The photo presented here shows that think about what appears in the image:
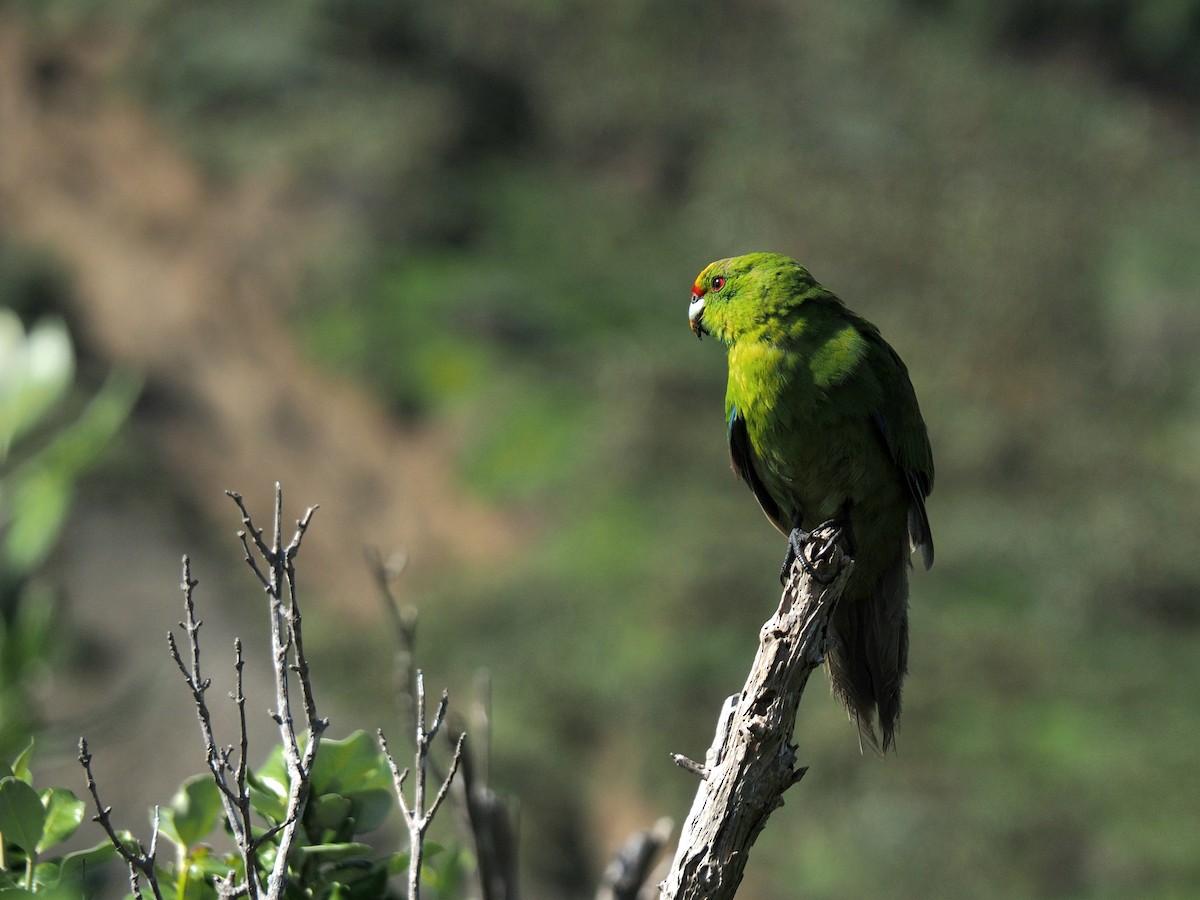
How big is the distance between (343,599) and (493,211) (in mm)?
6174

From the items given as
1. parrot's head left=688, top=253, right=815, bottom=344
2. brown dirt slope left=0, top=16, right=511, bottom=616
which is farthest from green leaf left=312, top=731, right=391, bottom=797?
brown dirt slope left=0, top=16, right=511, bottom=616

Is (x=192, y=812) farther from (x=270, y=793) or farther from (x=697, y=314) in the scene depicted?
(x=697, y=314)

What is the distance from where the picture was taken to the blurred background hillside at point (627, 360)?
12.0m

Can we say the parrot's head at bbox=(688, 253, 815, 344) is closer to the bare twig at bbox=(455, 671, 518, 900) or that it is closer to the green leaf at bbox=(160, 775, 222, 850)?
the bare twig at bbox=(455, 671, 518, 900)

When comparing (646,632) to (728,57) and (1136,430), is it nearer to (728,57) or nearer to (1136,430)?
(1136,430)

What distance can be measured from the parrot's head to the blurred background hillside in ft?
24.1

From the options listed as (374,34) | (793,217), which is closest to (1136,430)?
(793,217)

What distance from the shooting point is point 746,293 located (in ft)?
15.4

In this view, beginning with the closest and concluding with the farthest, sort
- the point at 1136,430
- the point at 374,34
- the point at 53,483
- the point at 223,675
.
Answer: the point at 53,483
the point at 223,675
the point at 1136,430
the point at 374,34

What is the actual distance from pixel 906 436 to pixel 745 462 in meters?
0.59

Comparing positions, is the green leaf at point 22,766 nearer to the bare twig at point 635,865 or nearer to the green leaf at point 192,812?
the green leaf at point 192,812

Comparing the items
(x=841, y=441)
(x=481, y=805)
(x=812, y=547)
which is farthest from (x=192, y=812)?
(x=841, y=441)

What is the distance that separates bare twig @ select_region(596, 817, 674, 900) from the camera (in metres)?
4.00

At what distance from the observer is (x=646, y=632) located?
43.2 ft
